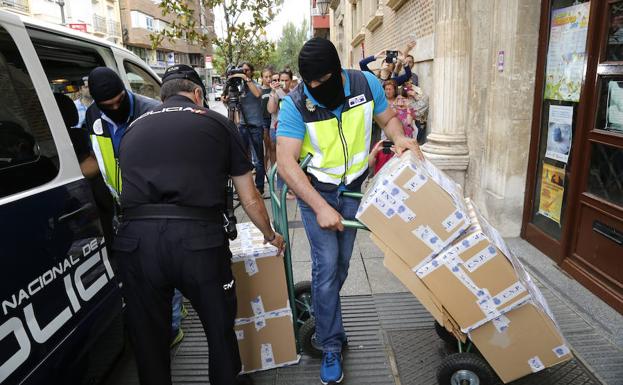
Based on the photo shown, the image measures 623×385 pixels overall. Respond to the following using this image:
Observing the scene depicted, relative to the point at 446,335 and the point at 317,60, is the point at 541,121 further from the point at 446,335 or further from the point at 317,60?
the point at 317,60

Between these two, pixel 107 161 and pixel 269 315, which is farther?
pixel 107 161

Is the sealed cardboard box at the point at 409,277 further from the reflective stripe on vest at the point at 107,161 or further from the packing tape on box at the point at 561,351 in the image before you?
the reflective stripe on vest at the point at 107,161

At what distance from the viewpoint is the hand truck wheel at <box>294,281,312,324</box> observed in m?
3.08

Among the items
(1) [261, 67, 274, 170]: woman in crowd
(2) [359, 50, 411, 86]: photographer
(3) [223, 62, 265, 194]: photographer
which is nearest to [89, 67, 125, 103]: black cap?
(3) [223, 62, 265, 194]: photographer

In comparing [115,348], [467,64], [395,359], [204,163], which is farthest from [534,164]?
[115,348]

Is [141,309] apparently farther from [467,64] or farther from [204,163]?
[467,64]

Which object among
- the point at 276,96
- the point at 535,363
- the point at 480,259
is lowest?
the point at 535,363

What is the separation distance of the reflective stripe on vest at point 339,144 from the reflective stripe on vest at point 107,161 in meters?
1.20

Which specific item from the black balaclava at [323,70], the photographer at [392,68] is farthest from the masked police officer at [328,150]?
the photographer at [392,68]

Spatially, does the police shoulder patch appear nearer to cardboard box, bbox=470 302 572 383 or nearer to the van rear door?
the van rear door

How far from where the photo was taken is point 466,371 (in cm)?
242

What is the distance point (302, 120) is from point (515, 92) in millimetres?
2825

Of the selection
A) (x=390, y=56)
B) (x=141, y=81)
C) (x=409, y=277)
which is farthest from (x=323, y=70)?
(x=390, y=56)

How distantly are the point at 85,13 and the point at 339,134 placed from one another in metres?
35.5
